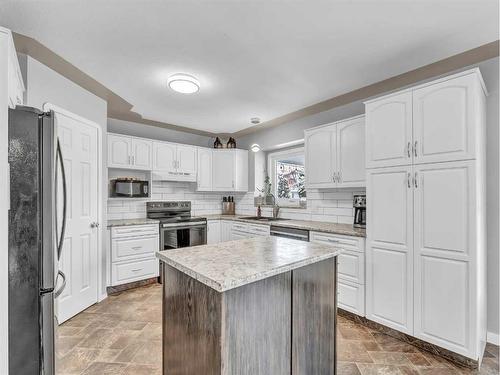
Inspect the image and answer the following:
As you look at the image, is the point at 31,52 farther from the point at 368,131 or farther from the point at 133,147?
the point at 368,131

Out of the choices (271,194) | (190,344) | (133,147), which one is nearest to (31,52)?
(133,147)

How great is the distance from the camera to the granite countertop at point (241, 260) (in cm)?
118

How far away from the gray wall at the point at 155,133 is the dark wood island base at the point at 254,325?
3325mm

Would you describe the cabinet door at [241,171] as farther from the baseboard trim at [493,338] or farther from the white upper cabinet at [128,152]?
the baseboard trim at [493,338]

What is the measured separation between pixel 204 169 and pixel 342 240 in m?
2.88

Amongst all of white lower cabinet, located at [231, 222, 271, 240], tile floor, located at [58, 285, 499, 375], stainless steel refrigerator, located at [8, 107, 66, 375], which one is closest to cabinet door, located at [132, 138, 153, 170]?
white lower cabinet, located at [231, 222, 271, 240]

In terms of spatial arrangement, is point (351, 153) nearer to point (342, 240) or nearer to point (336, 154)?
point (336, 154)

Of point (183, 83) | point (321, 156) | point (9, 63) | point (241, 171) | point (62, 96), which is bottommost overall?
point (241, 171)

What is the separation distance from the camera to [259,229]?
3.88 m

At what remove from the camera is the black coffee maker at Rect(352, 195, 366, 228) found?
120 inches

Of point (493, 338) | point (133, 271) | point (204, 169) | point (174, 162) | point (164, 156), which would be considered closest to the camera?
point (493, 338)

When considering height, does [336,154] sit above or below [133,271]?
above

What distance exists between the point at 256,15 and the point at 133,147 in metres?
2.83

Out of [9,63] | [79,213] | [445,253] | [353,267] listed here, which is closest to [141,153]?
[79,213]
